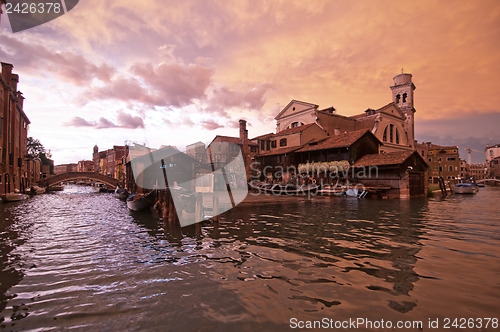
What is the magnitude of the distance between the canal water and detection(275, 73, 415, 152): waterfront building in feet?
103

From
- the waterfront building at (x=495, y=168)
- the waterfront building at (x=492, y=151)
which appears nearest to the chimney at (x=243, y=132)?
the waterfront building at (x=495, y=168)

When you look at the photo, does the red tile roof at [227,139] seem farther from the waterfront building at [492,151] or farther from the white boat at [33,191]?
the waterfront building at [492,151]

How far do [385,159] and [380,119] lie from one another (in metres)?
15.5

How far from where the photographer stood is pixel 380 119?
3884cm

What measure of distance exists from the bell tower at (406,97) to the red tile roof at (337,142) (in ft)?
69.7

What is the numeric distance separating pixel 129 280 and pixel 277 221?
338 inches

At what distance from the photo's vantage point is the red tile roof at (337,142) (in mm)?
29203

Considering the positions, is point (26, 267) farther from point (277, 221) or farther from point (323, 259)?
point (277, 221)

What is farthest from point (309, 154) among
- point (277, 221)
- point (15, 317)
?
point (15, 317)

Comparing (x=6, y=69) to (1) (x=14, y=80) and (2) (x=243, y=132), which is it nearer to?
(1) (x=14, y=80)

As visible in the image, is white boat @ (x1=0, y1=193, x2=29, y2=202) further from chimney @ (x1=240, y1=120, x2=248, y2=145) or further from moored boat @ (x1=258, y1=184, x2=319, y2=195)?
chimney @ (x1=240, y1=120, x2=248, y2=145)

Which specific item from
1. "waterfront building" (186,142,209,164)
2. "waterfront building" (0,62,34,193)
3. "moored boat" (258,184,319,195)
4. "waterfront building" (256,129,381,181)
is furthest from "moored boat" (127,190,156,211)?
"waterfront building" (186,142,209,164)

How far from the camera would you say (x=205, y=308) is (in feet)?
15.1

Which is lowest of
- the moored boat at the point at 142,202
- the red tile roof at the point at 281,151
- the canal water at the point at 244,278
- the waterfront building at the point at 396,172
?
the canal water at the point at 244,278
